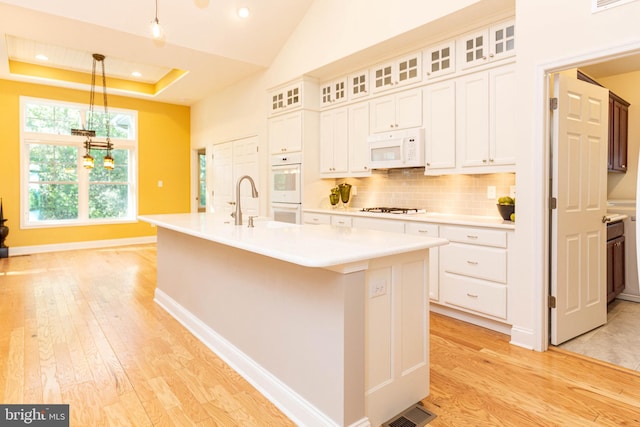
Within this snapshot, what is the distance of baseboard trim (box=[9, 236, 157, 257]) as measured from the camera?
6.61 metres

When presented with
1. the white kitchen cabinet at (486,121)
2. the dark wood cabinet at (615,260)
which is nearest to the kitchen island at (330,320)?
the white kitchen cabinet at (486,121)

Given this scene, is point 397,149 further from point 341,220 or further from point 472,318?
point 472,318

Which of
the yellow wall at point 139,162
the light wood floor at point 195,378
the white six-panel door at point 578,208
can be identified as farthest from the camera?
the yellow wall at point 139,162

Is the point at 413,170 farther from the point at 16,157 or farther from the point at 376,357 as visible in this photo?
the point at 16,157

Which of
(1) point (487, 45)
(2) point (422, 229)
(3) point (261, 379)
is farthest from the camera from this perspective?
(2) point (422, 229)

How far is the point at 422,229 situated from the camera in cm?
356

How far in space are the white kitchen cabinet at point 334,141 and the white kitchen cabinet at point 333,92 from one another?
0.11m

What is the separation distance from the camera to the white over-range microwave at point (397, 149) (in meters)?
3.86

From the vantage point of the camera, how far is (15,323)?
334cm

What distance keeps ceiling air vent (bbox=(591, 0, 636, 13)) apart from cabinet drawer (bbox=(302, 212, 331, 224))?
122 inches

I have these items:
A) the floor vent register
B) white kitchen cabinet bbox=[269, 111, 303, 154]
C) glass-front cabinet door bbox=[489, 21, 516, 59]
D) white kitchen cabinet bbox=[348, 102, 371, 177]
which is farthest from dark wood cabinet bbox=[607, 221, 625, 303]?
white kitchen cabinet bbox=[269, 111, 303, 154]

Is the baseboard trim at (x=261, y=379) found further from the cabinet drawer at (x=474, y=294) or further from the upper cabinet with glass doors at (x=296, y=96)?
the upper cabinet with glass doors at (x=296, y=96)

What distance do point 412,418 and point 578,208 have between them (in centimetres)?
217

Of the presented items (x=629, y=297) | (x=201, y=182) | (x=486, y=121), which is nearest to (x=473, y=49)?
(x=486, y=121)
